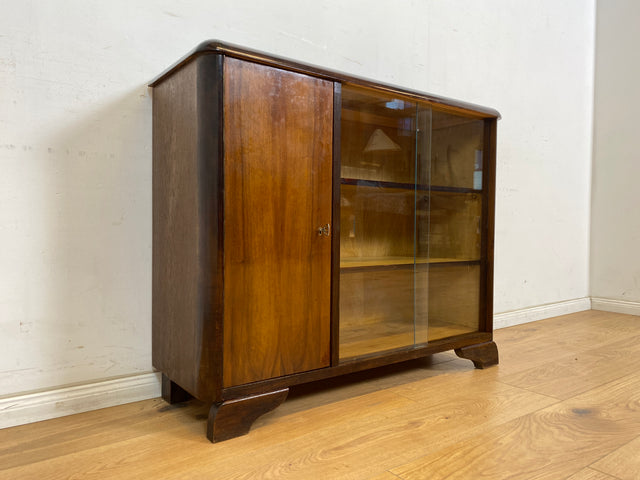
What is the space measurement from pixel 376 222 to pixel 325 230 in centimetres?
29

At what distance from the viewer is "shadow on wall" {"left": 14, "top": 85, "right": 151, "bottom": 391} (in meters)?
1.24

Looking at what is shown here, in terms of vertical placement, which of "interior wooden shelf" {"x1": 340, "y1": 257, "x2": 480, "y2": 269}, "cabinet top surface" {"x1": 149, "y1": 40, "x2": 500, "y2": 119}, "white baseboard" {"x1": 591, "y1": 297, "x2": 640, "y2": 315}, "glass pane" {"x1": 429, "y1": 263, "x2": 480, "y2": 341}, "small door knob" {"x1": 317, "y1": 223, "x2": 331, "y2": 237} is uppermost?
"cabinet top surface" {"x1": 149, "y1": 40, "x2": 500, "y2": 119}

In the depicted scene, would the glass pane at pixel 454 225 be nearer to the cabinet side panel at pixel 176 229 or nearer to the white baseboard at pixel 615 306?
the cabinet side panel at pixel 176 229

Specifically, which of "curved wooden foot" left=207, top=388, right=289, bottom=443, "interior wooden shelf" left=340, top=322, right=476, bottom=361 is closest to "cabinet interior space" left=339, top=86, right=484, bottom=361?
"interior wooden shelf" left=340, top=322, right=476, bottom=361

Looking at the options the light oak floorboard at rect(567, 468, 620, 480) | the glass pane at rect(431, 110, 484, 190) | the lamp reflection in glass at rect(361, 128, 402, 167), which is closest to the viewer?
the light oak floorboard at rect(567, 468, 620, 480)

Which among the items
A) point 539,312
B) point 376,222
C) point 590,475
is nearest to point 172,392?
point 376,222

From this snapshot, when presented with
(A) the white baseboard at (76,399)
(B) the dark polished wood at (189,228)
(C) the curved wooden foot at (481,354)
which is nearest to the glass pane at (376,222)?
(C) the curved wooden foot at (481,354)

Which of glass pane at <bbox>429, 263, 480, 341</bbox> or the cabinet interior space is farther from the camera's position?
glass pane at <bbox>429, 263, 480, 341</bbox>

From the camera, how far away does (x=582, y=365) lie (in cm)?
177

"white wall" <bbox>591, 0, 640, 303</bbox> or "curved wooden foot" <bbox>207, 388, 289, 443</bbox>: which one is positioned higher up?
"white wall" <bbox>591, 0, 640, 303</bbox>

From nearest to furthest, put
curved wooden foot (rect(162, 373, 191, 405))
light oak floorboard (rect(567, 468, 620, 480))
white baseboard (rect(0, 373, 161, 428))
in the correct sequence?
light oak floorboard (rect(567, 468, 620, 480))
white baseboard (rect(0, 373, 161, 428))
curved wooden foot (rect(162, 373, 191, 405))

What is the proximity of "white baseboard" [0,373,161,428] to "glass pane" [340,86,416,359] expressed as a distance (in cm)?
62

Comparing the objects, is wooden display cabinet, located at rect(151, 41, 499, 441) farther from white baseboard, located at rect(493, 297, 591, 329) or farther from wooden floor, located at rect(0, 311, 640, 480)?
white baseboard, located at rect(493, 297, 591, 329)

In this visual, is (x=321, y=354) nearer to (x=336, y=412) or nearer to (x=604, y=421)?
(x=336, y=412)
